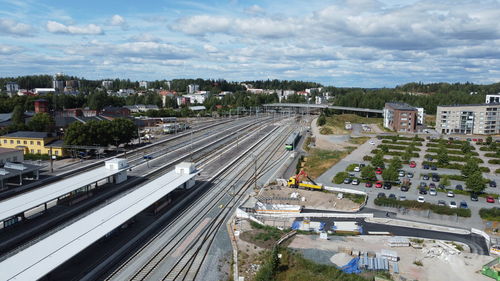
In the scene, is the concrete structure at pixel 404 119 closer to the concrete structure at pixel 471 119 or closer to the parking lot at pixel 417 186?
the concrete structure at pixel 471 119

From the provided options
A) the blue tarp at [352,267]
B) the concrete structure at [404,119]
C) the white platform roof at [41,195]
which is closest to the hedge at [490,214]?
the blue tarp at [352,267]

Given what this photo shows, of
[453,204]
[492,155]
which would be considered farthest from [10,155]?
[492,155]

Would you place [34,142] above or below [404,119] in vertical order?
below

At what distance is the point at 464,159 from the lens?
49.6 meters

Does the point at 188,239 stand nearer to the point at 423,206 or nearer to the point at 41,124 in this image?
the point at 423,206

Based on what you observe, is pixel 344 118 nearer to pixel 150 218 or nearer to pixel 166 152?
pixel 166 152

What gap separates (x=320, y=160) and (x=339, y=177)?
30.3ft

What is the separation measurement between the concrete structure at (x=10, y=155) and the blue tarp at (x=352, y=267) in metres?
36.4

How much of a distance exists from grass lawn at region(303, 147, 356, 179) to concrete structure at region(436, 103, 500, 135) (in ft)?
88.1

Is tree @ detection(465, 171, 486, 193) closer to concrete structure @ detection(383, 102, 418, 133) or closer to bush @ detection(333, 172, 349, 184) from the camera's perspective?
bush @ detection(333, 172, 349, 184)

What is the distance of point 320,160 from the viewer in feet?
162

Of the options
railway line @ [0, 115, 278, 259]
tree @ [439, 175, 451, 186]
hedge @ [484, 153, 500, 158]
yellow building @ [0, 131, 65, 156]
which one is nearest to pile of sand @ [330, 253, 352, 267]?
Result: railway line @ [0, 115, 278, 259]

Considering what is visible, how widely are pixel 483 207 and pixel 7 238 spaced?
36.3 metres

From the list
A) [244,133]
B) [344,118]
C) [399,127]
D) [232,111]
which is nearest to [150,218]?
[244,133]
